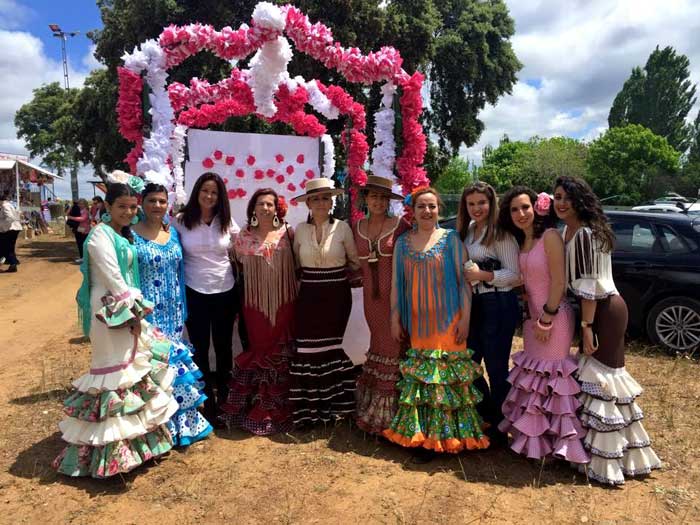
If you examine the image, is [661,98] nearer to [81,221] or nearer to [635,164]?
[635,164]

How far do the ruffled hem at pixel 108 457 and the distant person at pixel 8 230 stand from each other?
34.5ft

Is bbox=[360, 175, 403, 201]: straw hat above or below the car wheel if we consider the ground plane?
above

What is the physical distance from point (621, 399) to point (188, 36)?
A: 4.84m

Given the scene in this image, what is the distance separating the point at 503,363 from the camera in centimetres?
334

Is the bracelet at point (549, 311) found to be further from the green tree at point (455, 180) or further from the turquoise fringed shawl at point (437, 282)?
the green tree at point (455, 180)

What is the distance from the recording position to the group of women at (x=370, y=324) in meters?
3.02

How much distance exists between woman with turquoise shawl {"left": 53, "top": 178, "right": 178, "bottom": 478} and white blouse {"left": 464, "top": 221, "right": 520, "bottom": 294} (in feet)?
6.84

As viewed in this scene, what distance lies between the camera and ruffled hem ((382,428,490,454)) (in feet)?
10.5

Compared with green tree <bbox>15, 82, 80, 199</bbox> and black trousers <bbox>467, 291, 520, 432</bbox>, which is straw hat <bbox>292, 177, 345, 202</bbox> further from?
green tree <bbox>15, 82, 80, 199</bbox>

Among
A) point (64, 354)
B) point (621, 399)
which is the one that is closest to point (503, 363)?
point (621, 399)

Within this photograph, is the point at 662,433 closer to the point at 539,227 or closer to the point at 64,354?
the point at 539,227

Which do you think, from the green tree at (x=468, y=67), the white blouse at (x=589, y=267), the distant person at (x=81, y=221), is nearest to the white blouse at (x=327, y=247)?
the white blouse at (x=589, y=267)

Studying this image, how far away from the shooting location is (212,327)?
3785mm

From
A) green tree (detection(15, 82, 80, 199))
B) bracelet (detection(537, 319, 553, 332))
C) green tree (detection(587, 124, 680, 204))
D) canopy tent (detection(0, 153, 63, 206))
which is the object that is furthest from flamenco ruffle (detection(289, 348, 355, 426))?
green tree (detection(587, 124, 680, 204))
